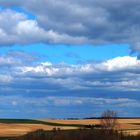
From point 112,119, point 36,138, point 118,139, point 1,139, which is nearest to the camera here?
point 118,139

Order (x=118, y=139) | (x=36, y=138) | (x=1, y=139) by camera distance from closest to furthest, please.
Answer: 1. (x=118, y=139)
2. (x=36, y=138)
3. (x=1, y=139)

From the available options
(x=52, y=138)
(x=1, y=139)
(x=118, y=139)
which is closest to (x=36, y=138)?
(x=52, y=138)

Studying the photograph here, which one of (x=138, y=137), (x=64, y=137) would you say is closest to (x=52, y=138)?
(x=64, y=137)

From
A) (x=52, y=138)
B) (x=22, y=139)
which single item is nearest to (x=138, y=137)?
(x=52, y=138)

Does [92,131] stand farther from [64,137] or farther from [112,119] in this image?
[112,119]

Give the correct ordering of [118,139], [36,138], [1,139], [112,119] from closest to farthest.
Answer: [118,139] → [36,138] → [1,139] → [112,119]

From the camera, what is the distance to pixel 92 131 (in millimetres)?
55844

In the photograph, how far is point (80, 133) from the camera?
54.3 metres

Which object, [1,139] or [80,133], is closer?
[80,133]

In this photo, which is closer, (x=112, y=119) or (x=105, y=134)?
(x=105, y=134)

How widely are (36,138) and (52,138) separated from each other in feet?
9.14

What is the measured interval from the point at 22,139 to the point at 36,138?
399cm

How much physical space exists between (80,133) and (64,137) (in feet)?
6.93

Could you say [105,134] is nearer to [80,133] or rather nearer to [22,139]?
[80,133]
